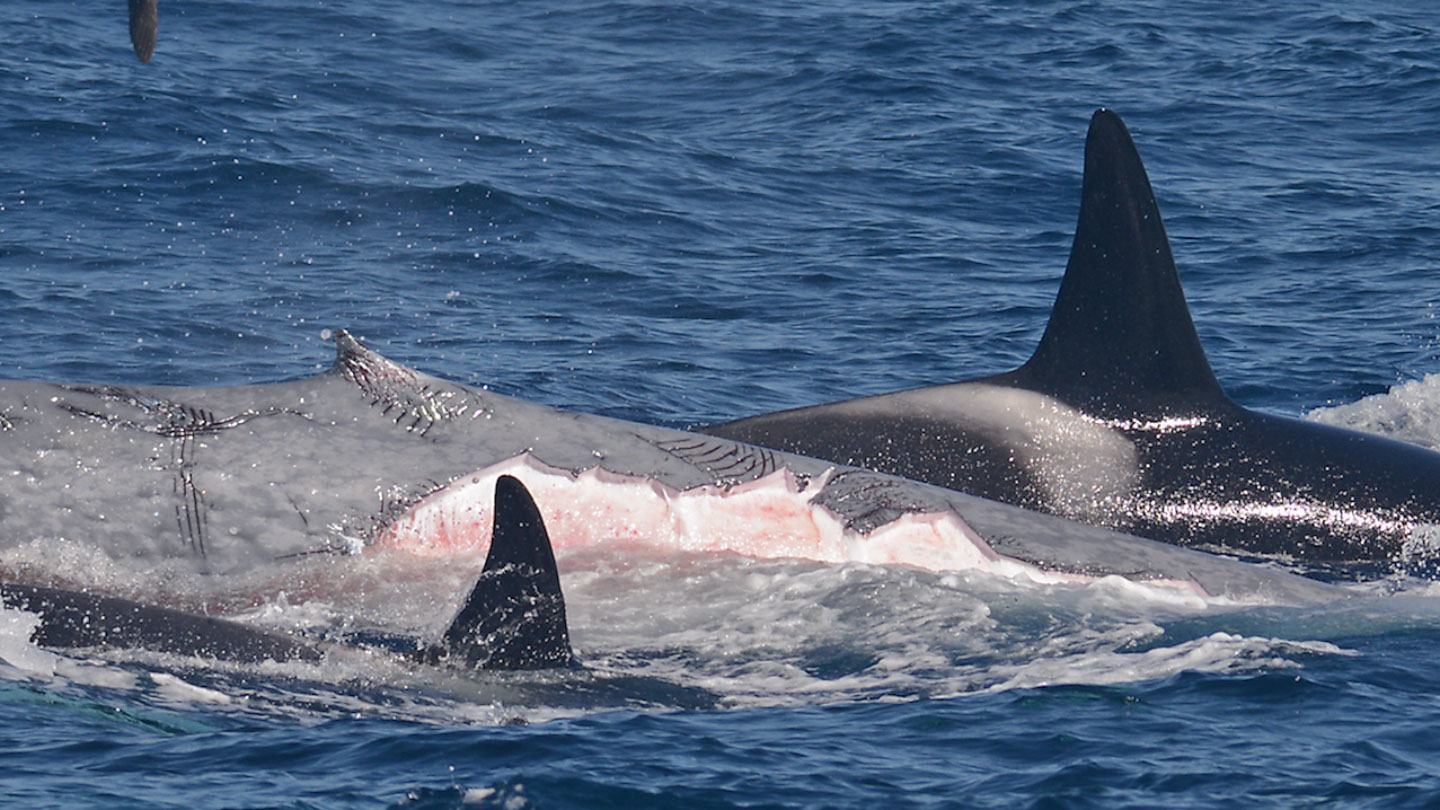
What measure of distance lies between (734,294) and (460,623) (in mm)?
10840

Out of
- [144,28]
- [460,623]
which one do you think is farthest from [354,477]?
[144,28]

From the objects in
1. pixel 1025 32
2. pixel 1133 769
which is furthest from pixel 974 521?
pixel 1025 32

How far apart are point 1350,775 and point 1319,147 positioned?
18908mm

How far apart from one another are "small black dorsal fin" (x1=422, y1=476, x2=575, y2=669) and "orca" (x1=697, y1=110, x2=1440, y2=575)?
12.5 ft

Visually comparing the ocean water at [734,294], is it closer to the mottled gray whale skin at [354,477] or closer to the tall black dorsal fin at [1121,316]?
the mottled gray whale skin at [354,477]

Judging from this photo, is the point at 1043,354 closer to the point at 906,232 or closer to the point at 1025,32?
the point at 906,232

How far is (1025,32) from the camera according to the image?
106 feet

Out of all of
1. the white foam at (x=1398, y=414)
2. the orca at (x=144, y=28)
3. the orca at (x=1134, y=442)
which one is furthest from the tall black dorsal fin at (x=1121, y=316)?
the orca at (x=144, y=28)

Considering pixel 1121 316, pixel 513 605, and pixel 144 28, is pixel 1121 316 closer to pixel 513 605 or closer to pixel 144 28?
pixel 513 605

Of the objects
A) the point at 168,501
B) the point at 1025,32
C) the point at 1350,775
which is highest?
the point at 1025,32

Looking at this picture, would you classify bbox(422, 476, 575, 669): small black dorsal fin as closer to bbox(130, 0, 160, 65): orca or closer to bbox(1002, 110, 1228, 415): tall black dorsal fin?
bbox(130, 0, 160, 65): orca

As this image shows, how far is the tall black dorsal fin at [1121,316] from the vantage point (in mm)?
11602

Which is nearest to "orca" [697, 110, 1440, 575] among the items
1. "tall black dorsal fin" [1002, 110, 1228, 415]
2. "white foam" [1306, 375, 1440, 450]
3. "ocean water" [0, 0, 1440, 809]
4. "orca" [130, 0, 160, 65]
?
"tall black dorsal fin" [1002, 110, 1228, 415]

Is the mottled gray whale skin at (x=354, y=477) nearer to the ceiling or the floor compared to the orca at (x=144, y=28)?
nearer to the floor
